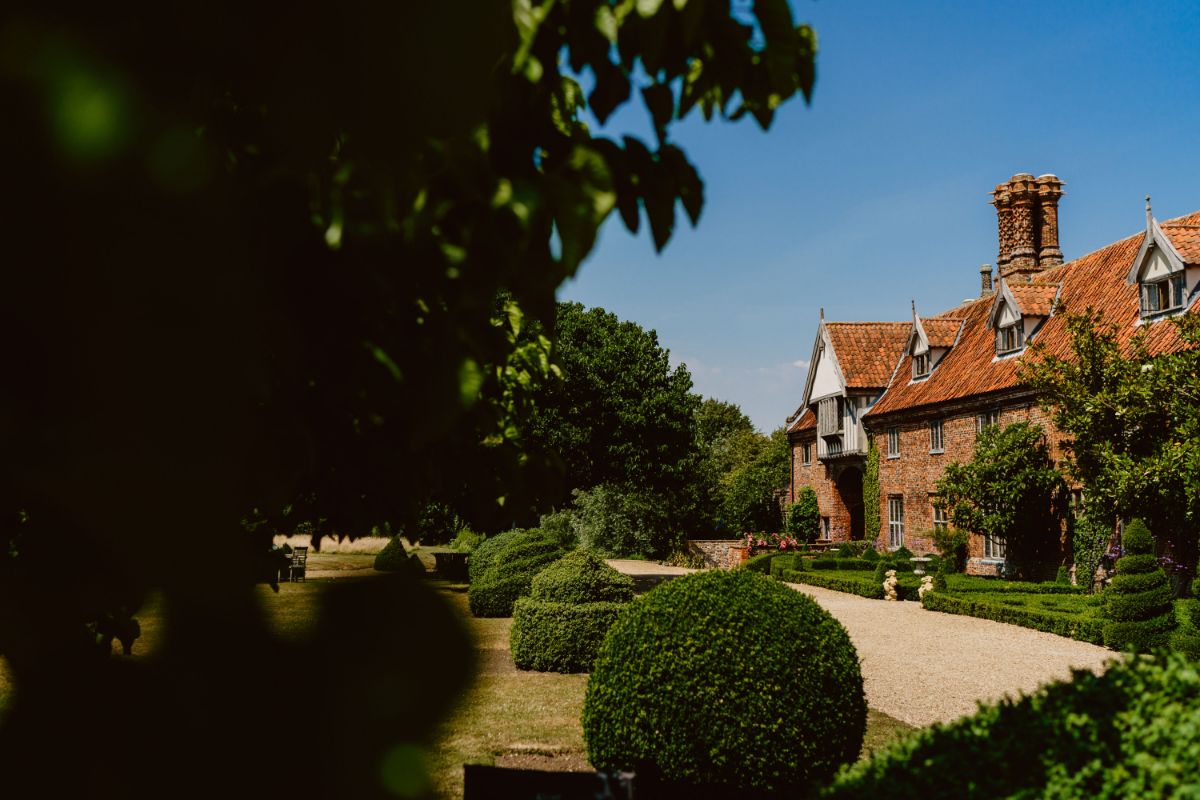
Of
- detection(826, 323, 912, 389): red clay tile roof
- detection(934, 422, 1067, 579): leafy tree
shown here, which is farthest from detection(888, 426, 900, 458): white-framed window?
detection(934, 422, 1067, 579): leafy tree

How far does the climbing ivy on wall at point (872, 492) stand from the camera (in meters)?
34.5

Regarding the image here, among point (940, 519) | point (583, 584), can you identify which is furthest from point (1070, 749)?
point (940, 519)

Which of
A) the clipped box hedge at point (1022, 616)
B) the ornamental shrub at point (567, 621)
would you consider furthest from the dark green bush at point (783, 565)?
the ornamental shrub at point (567, 621)

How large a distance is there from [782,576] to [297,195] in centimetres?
2881

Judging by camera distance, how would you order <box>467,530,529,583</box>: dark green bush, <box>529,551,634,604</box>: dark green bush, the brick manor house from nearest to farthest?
<box>529,551,634,604</box>: dark green bush
<box>467,530,529,583</box>: dark green bush
the brick manor house

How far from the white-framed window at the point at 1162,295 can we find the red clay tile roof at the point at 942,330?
10185mm

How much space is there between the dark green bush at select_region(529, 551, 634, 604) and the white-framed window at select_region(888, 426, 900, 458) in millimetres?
21595

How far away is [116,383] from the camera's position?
4.56ft

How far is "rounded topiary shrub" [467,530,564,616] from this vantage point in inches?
731

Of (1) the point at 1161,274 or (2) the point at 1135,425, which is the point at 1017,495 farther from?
(1) the point at 1161,274

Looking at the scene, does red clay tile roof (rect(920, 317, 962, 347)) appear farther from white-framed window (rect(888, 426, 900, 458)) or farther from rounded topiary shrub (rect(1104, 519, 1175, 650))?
rounded topiary shrub (rect(1104, 519, 1175, 650))

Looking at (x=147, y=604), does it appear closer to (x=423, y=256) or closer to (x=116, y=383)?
(x=116, y=383)

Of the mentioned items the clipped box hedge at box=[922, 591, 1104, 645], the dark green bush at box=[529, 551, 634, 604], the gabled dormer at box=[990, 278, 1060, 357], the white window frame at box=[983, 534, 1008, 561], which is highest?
the gabled dormer at box=[990, 278, 1060, 357]

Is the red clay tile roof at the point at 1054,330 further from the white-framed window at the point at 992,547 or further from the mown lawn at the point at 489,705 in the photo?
the mown lawn at the point at 489,705
